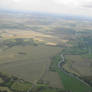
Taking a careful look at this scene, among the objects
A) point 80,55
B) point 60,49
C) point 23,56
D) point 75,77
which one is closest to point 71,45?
point 60,49

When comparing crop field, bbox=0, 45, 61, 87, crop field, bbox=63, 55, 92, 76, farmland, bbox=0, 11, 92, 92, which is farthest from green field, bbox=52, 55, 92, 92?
crop field, bbox=63, 55, 92, 76

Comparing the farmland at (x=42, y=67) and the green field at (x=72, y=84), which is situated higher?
the farmland at (x=42, y=67)

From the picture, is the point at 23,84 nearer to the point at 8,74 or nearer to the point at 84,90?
the point at 8,74

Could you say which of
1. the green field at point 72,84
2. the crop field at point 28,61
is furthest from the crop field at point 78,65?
the crop field at point 28,61

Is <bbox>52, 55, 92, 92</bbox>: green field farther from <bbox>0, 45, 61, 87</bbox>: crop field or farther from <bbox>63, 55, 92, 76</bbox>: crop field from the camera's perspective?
<bbox>63, 55, 92, 76</bbox>: crop field

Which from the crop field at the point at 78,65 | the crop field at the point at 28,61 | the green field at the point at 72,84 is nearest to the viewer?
the green field at the point at 72,84

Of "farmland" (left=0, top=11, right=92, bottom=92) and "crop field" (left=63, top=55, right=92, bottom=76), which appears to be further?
"crop field" (left=63, top=55, right=92, bottom=76)

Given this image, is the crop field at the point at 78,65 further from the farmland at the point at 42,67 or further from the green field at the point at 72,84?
the green field at the point at 72,84

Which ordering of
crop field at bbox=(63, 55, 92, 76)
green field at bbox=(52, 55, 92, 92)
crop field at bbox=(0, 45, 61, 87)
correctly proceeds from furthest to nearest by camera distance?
crop field at bbox=(63, 55, 92, 76) < crop field at bbox=(0, 45, 61, 87) < green field at bbox=(52, 55, 92, 92)

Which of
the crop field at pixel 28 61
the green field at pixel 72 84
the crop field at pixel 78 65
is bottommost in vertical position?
the green field at pixel 72 84

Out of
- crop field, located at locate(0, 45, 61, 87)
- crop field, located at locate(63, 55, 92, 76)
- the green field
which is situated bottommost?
the green field

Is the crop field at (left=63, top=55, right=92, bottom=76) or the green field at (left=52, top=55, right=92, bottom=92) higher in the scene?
the crop field at (left=63, top=55, right=92, bottom=76)
